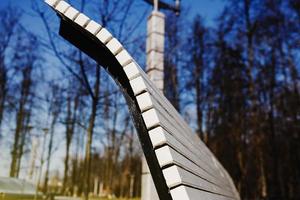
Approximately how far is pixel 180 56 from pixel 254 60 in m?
4.66

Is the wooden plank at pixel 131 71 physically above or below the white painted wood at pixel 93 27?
below

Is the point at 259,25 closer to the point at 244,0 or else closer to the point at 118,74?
the point at 244,0

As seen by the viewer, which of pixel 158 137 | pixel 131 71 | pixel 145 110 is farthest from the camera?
pixel 131 71

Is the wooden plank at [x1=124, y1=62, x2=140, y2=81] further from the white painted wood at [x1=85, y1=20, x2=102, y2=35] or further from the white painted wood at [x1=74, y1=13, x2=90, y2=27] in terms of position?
the white painted wood at [x1=74, y1=13, x2=90, y2=27]

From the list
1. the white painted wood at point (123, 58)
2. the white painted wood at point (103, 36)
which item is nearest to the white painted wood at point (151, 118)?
the white painted wood at point (123, 58)

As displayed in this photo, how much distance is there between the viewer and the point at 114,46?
178 centimetres

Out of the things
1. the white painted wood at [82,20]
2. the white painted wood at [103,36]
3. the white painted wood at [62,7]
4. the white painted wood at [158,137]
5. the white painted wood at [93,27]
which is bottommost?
the white painted wood at [158,137]

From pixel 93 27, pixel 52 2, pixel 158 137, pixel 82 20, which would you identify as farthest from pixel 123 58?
pixel 52 2

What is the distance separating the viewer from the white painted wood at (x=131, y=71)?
1636 mm

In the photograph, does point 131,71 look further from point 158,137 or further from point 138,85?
point 158,137

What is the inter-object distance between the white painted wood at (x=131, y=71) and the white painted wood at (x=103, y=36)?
256 mm

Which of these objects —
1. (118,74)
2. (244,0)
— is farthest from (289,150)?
(118,74)

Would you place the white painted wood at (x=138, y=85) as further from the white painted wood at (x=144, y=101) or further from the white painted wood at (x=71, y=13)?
the white painted wood at (x=71, y=13)

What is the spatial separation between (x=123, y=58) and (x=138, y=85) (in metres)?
A: 0.23
